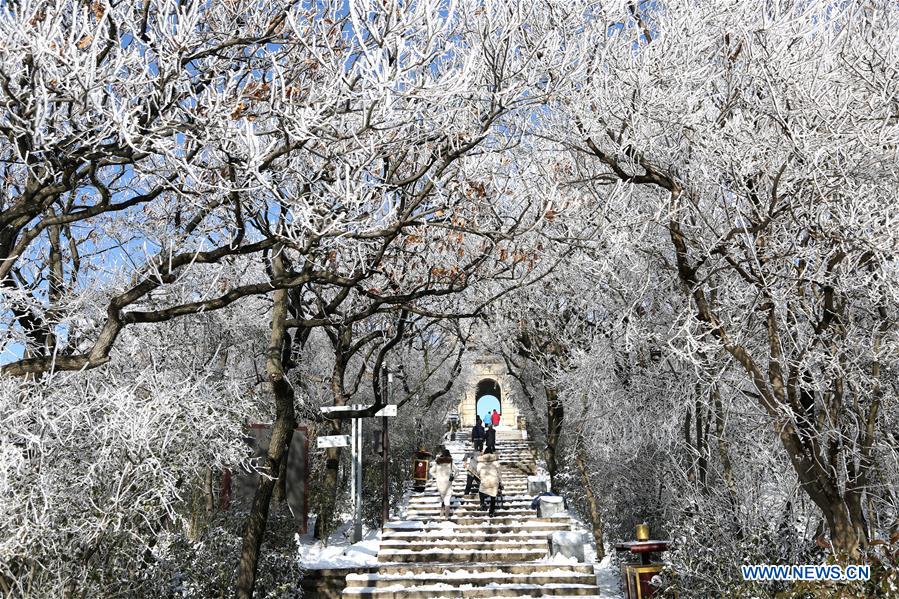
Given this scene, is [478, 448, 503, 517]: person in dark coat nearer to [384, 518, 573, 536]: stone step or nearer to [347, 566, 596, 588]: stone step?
[384, 518, 573, 536]: stone step

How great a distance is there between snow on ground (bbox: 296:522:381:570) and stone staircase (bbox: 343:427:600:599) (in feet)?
0.95

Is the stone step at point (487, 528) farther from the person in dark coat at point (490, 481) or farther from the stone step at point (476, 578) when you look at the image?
the stone step at point (476, 578)

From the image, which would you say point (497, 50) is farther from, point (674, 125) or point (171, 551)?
point (171, 551)

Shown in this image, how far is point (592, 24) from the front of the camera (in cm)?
724

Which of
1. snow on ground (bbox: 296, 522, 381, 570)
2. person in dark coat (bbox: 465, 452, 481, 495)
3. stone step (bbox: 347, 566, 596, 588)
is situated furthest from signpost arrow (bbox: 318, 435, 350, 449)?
person in dark coat (bbox: 465, 452, 481, 495)

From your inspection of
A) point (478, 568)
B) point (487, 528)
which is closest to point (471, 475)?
point (487, 528)

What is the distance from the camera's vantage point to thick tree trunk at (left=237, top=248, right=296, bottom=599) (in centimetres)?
858

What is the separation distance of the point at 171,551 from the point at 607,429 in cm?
743

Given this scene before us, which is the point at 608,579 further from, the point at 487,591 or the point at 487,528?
the point at 487,528

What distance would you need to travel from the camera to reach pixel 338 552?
45.4 ft

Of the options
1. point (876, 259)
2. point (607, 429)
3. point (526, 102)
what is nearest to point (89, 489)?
point (526, 102)

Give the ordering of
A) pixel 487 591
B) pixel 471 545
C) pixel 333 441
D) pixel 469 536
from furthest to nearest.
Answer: pixel 469 536 → pixel 471 545 → pixel 333 441 → pixel 487 591

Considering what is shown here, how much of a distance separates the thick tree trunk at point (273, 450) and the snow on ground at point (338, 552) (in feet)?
10.4

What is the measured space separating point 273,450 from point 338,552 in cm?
565
